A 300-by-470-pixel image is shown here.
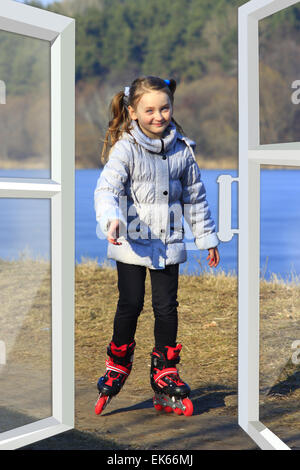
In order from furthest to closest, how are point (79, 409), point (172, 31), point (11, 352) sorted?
point (172, 31), point (79, 409), point (11, 352)

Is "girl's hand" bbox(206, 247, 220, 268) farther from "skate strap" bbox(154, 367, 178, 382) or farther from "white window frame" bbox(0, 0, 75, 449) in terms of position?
"white window frame" bbox(0, 0, 75, 449)

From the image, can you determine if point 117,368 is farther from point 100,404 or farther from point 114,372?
point 100,404

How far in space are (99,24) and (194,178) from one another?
27.3m

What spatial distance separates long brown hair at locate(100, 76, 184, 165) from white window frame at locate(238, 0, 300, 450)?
39 cm

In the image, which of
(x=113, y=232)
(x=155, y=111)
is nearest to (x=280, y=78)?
(x=155, y=111)

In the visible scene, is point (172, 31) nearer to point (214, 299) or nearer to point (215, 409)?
point (214, 299)

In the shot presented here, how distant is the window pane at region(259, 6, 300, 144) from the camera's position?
355 cm

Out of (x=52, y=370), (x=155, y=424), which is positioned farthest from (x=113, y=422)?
(x=52, y=370)

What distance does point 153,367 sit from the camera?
374 cm

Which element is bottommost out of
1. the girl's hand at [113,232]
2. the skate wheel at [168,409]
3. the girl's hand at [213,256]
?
the skate wheel at [168,409]

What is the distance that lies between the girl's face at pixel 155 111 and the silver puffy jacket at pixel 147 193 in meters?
0.06

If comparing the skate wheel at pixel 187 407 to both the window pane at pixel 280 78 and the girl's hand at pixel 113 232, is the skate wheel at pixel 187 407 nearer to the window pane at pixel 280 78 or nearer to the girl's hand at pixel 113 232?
the girl's hand at pixel 113 232

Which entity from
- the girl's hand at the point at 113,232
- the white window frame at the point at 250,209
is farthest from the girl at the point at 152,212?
the white window frame at the point at 250,209

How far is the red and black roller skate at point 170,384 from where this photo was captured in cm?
366
